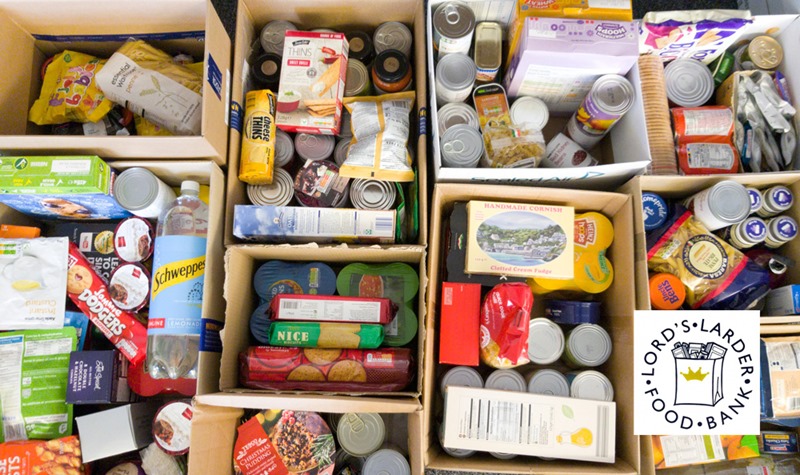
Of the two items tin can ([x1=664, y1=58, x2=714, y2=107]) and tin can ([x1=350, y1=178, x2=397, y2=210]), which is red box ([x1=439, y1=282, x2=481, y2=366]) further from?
tin can ([x1=664, y1=58, x2=714, y2=107])

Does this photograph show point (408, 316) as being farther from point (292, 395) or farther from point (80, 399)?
point (80, 399)

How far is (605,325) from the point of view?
4.74ft

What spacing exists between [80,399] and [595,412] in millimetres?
1269

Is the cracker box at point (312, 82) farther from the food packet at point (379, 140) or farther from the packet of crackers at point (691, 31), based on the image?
the packet of crackers at point (691, 31)

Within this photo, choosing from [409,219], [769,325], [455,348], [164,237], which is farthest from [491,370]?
[164,237]

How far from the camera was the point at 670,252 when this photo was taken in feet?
4.39

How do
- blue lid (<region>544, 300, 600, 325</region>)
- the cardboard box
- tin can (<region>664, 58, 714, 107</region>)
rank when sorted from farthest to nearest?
1. tin can (<region>664, 58, 714, 107</region>)
2. blue lid (<region>544, 300, 600, 325</region>)
3. the cardboard box

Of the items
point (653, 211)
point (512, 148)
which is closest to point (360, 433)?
point (512, 148)

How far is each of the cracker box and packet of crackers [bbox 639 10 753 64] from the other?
2.67 ft

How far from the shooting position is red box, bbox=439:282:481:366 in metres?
1.31

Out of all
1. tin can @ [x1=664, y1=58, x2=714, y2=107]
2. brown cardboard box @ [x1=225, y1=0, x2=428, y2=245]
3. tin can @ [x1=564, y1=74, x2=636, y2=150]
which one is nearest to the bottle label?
brown cardboard box @ [x1=225, y1=0, x2=428, y2=245]

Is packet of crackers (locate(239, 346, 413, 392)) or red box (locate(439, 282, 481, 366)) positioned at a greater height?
red box (locate(439, 282, 481, 366))

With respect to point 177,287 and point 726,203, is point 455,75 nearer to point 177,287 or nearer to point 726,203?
point 726,203

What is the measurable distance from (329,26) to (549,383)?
3.88 ft
